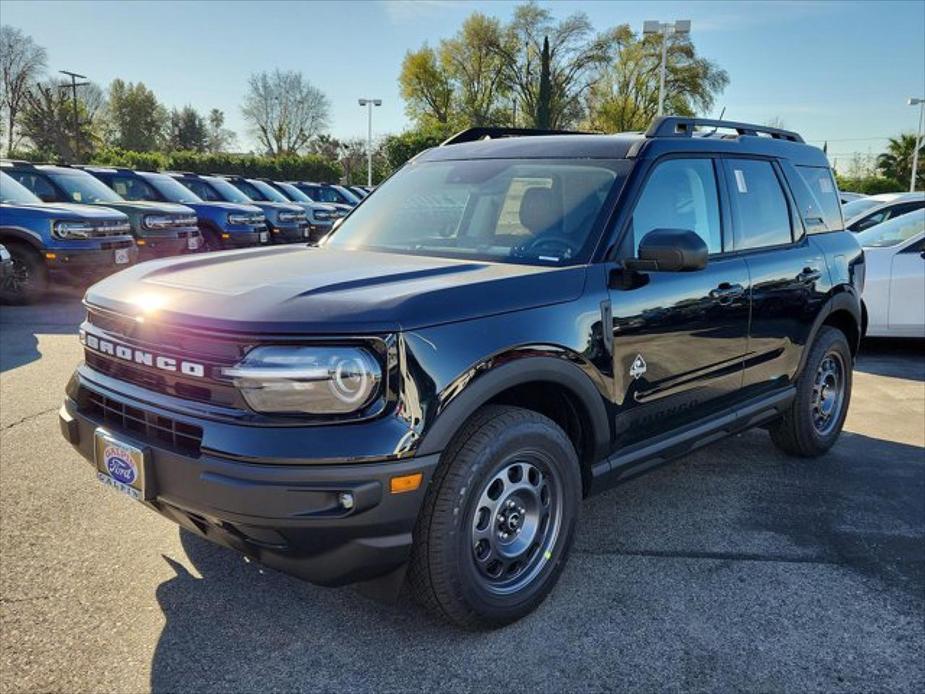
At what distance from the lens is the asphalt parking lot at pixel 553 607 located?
256cm

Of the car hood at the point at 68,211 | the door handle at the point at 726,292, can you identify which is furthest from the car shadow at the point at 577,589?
the car hood at the point at 68,211

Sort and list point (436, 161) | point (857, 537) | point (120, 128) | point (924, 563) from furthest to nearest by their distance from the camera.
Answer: point (120, 128) < point (436, 161) < point (857, 537) < point (924, 563)

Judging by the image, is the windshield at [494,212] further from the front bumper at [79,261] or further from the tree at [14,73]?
the tree at [14,73]

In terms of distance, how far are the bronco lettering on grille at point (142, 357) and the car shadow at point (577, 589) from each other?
986 mm

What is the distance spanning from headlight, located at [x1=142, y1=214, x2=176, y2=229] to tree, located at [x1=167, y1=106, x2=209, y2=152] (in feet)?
220

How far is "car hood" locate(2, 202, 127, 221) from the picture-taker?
955cm

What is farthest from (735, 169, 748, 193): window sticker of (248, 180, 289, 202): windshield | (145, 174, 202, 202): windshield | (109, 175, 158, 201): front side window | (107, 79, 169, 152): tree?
(107, 79, 169, 152): tree

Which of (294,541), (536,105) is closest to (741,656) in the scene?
(294,541)

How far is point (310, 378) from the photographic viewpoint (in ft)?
7.50

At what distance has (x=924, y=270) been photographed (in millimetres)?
7652

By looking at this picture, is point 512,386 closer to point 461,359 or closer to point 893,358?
point 461,359

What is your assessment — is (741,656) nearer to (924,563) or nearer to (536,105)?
(924,563)

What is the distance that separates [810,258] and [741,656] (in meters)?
2.55

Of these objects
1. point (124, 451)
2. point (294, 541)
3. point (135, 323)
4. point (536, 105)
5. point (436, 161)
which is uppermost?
point (536, 105)
